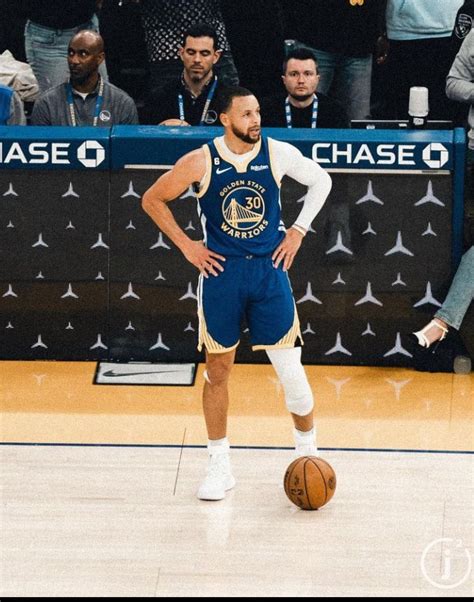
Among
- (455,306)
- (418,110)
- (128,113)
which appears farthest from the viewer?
(128,113)

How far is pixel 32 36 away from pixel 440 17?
118 inches

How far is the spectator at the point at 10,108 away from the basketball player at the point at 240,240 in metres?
2.57

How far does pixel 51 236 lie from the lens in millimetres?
9062

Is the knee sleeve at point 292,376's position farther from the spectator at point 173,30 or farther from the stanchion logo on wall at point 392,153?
the spectator at point 173,30

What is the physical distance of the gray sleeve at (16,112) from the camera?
952 centimetres

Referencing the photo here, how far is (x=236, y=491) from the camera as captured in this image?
729 centimetres

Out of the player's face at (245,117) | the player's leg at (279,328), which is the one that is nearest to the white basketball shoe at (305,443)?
the player's leg at (279,328)

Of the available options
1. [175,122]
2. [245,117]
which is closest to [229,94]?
[245,117]

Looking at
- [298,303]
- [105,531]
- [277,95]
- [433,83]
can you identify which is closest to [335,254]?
[298,303]

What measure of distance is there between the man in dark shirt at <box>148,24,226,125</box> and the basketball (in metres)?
3.39

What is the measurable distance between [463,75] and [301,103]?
1.15 meters

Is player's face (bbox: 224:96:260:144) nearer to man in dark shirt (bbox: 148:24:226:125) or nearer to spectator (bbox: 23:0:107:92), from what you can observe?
man in dark shirt (bbox: 148:24:226:125)

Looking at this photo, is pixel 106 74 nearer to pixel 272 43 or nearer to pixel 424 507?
pixel 272 43

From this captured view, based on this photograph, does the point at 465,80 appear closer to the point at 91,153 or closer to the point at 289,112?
the point at 289,112
